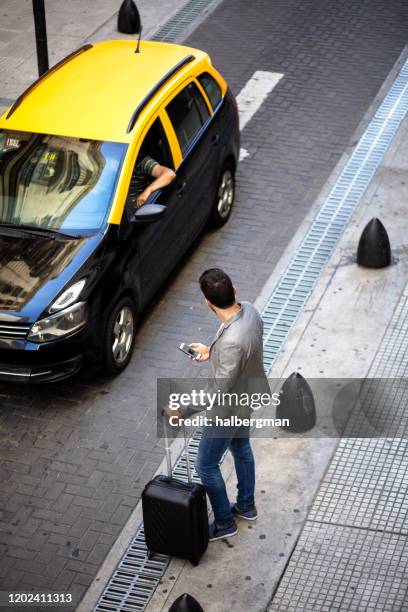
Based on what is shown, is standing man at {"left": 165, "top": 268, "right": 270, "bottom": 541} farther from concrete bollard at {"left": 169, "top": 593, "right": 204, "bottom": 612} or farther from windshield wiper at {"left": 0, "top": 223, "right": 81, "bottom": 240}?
windshield wiper at {"left": 0, "top": 223, "right": 81, "bottom": 240}

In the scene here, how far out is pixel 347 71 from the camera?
14.7 metres

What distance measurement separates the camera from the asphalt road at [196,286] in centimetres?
796

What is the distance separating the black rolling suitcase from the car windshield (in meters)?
2.75

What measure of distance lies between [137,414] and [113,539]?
141 centimetres

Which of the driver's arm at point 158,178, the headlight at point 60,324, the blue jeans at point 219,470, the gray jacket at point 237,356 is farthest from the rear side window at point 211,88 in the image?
the blue jeans at point 219,470

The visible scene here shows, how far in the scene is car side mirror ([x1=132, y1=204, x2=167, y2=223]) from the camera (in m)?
9.43

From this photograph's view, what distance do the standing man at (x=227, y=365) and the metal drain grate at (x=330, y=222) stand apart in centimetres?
207

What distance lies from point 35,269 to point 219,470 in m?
2.46

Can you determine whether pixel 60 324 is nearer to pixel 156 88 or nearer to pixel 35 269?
pixel 35 269

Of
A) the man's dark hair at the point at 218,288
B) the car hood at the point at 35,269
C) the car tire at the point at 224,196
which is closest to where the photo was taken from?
the man's dark hair at the point at 218,288

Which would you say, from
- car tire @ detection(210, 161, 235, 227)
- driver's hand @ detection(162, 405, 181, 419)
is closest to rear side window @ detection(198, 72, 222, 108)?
car tire @ detection(210, 161, 235, 227)

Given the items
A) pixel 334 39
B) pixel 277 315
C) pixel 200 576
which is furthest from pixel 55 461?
pixel 334 39

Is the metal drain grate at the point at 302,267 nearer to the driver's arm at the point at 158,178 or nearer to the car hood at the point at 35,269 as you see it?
the driver's arm at the point at 158,178

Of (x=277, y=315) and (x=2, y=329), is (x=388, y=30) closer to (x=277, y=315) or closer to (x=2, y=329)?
(x=277, y=315)
